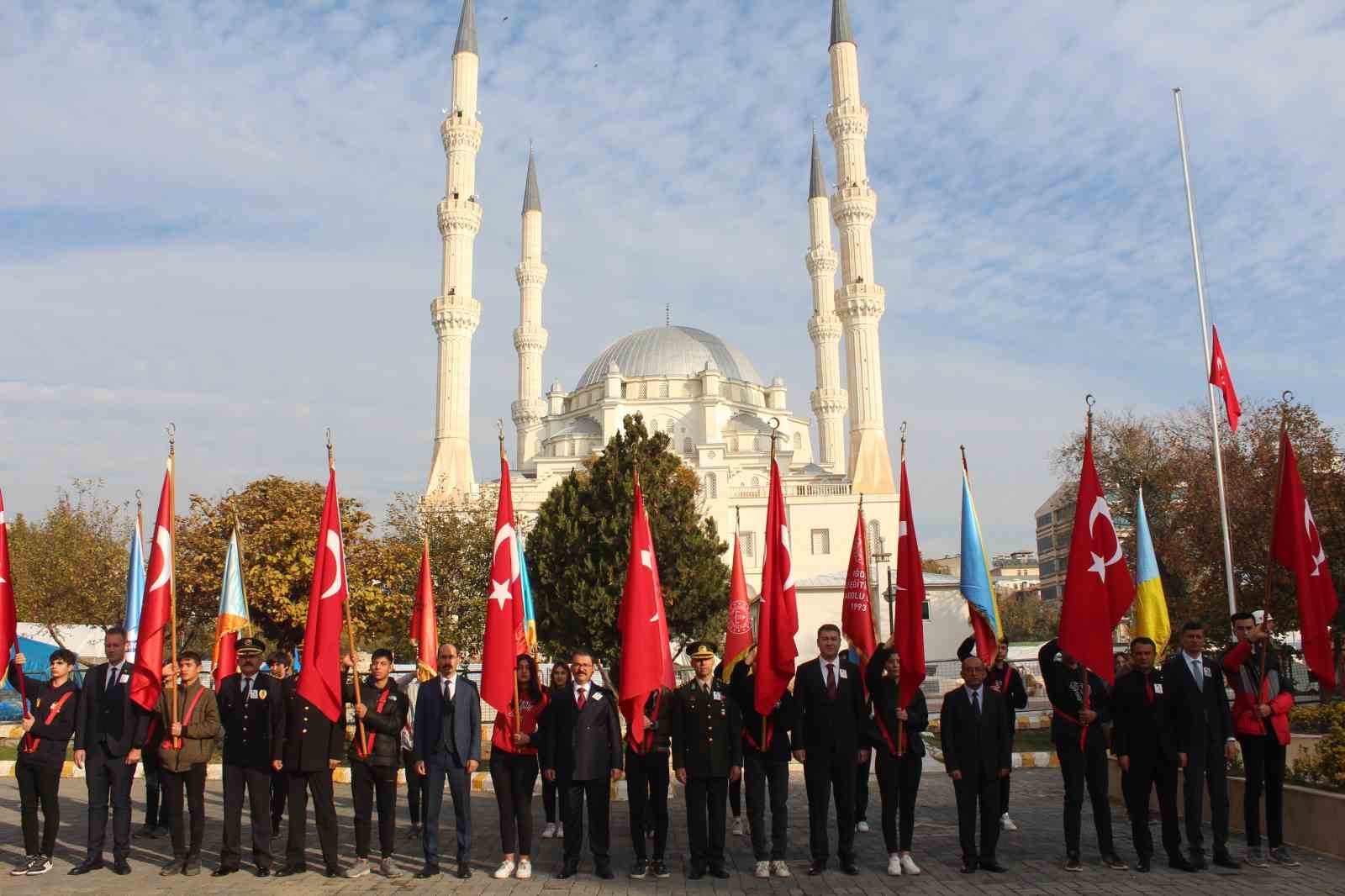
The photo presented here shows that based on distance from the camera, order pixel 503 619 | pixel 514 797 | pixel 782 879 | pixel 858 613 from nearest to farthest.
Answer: pixel 782 879
pixel 514 797
pixel 503 619
pixel 858 613

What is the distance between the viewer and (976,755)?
24.7 feet

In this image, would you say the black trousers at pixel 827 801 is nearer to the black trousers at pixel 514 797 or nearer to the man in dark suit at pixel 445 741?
the black trousers at pixel 514 797

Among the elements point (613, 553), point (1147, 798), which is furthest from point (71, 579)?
point (1147, 798)

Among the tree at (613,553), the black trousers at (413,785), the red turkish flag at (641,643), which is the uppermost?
the tree at (613,553)

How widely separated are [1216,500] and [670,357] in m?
40.4

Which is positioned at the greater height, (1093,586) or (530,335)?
(530,335)

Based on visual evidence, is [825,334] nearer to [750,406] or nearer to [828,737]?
[750,406]

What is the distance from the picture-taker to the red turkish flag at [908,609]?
323 inches

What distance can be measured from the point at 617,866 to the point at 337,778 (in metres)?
6.88

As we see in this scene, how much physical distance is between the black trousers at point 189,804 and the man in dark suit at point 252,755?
0.19 m

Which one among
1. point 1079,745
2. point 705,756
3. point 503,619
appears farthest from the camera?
point 503,619

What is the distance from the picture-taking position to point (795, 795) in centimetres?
1159

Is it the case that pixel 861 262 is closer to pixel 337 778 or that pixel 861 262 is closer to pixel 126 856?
pixel 337 778

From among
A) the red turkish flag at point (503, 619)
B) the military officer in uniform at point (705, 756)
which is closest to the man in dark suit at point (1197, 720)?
the military officer in uniform at point (705, 756)
